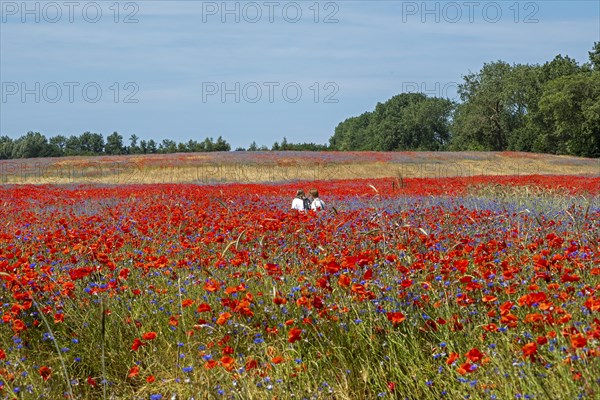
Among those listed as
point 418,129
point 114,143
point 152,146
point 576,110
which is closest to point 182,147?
point 152,146

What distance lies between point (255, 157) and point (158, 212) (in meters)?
33.3

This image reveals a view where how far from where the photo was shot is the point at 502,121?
69.8m

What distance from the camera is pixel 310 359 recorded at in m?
4.31

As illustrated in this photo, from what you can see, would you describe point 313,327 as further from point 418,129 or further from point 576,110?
point 418,129

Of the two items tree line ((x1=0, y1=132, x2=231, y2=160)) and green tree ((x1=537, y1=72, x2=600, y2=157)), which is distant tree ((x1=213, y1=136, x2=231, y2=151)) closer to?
tree line ((x1=0, y1=132, x2=231, y2=160))

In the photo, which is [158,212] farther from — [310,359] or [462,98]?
[462,98]

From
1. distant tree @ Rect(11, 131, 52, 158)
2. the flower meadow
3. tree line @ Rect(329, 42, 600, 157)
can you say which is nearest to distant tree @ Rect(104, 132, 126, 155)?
distant tree @ Rect(11, 131, 52, 158)

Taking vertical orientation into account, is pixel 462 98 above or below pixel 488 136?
above

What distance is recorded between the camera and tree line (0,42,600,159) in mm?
56094

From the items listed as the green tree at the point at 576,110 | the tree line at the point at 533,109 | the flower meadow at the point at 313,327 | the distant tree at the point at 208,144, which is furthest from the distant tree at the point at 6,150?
the flower meadow at the point at 313,327

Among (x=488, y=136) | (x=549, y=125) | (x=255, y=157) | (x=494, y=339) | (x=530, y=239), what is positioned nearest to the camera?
(x=494, y=339)

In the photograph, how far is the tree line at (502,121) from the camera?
56.1 m

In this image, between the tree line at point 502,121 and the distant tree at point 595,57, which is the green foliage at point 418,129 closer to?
the tree line at point 502,121

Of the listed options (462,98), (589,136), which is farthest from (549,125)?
(462,98)
